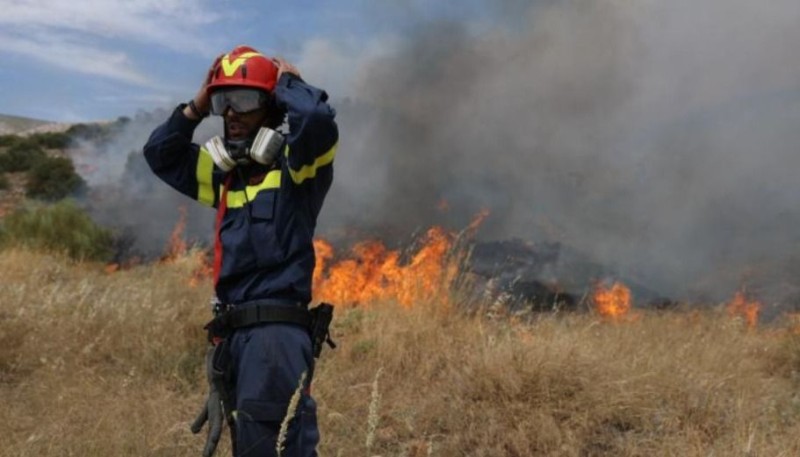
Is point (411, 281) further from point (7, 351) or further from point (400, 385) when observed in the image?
point (7, 351)

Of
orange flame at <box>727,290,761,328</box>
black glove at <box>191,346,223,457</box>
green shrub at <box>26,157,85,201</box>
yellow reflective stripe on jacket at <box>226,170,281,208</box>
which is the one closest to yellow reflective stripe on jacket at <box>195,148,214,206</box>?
yellow reflective stripe on jacket at <box>226,170,281,208</box>

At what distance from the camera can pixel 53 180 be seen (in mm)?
20094

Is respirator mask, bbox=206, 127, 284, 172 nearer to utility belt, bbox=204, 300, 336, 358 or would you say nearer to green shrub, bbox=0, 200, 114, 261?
utility belt, bbox=204, 300, 336, 358

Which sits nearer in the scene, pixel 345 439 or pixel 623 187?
pixel 345 439

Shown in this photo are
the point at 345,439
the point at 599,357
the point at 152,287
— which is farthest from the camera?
the point at 152,287

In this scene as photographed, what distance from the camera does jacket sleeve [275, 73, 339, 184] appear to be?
8.28 ft

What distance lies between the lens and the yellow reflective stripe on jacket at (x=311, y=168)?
2.62 m

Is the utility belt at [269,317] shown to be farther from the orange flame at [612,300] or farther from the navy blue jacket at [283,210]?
the orange flame at [612,300]

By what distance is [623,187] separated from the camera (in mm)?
14656

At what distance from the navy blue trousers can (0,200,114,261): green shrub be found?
867cm

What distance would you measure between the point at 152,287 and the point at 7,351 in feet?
8.67

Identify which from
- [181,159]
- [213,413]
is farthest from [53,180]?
[213,413]

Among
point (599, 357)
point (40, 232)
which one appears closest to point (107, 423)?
point (599, 357)

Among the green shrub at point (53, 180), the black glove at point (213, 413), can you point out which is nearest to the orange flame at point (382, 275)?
the black glove at point (213, 413)
